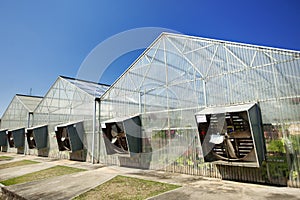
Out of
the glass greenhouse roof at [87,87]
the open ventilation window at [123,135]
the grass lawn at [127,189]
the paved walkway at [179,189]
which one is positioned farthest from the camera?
the glass greenhouse roof at [87,87]

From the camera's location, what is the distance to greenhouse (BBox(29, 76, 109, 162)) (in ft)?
43.1

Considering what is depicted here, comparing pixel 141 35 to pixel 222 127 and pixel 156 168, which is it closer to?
pixel 222 127

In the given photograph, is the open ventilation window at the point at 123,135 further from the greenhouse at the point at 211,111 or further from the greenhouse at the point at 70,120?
the greenhouse at the point at 70,120

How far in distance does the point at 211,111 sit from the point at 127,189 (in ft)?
13.7

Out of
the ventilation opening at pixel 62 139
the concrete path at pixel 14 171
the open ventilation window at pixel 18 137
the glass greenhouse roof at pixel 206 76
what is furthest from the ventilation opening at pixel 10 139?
the glass greenhouse roof at pixel 206 76

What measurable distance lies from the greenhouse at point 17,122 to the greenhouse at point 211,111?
47.3 feet

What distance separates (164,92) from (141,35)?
3.49m

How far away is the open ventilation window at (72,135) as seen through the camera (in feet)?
43.2

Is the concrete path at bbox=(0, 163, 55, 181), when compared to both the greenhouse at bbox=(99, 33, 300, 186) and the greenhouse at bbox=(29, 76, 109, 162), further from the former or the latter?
the greenhouse at bbox=(99, 33, 300, 186)

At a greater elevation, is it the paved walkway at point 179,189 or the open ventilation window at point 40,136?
the open ventilation window at point 40,136

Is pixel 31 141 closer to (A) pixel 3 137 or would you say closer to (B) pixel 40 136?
(B) pixel 40 136

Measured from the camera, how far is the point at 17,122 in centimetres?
2202

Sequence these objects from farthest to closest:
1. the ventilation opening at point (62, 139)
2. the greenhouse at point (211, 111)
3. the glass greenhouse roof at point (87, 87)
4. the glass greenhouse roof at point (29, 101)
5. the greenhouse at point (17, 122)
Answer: the glass greenhouse roof at point (29, 101)
the greenhouse at point (17, 122)
the ventilation opening at point (62, 139)
the glass greenhouse roof at point (87, 87)
the greenhouse at point (211, 111)

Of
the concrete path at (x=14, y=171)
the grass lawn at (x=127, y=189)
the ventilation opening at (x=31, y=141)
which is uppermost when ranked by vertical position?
the ventilation opening at (x=31, y=141)
